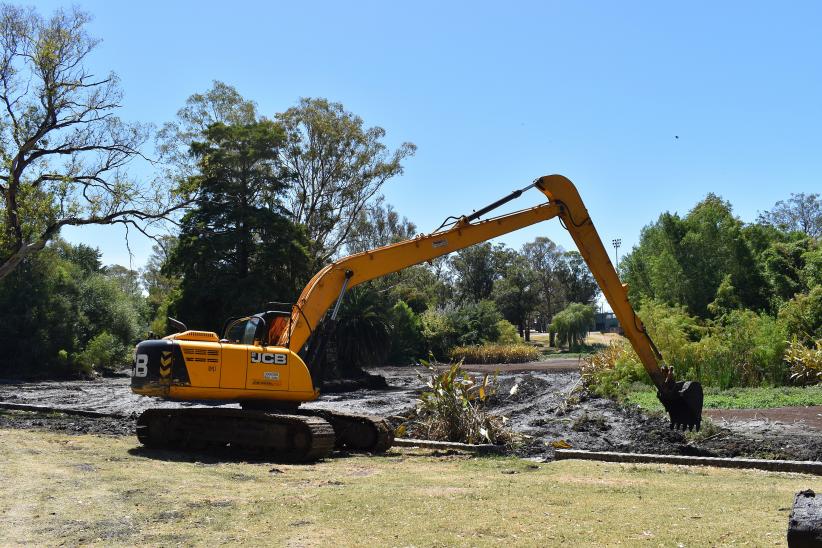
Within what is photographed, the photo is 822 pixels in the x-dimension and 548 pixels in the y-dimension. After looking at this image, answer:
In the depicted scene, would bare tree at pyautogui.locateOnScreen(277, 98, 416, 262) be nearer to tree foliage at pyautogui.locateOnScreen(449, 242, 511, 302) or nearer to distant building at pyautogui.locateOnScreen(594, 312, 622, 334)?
tree foliage at pyautogui.locateOnScreen(449, 242, 511, 302)

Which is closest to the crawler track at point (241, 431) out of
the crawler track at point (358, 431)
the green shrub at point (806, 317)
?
the crawler track at point (358, 431)

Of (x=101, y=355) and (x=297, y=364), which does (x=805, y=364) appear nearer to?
(x=297, y=364)

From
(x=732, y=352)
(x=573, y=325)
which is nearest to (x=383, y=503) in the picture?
(x=732, y=352)

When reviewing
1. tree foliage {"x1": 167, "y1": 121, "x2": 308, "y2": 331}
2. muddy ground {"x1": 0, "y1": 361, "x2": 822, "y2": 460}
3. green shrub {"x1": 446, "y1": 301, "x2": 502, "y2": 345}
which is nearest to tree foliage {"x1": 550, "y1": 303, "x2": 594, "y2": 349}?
green shrub {"x1": 446, "y1": 301, "x2": 502, "y2": 345}

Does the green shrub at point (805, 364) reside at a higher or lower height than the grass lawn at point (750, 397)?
higher

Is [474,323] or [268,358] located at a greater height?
[474,323]

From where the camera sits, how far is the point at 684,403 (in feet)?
45.1

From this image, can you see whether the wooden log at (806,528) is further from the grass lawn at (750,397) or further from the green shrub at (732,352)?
the green shrub at (732,352)

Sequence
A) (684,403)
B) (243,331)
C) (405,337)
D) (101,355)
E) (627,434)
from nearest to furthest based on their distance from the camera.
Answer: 1. (243,331)
2. (684,403)
3. (627,434)
4. (101,355)
5. (405,337)

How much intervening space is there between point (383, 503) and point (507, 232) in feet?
23.3

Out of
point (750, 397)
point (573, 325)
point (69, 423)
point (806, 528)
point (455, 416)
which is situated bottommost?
point (69, 423)

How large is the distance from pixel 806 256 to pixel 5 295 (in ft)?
114

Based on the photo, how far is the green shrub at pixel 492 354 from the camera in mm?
49156

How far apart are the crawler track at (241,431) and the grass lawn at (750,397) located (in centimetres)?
800
